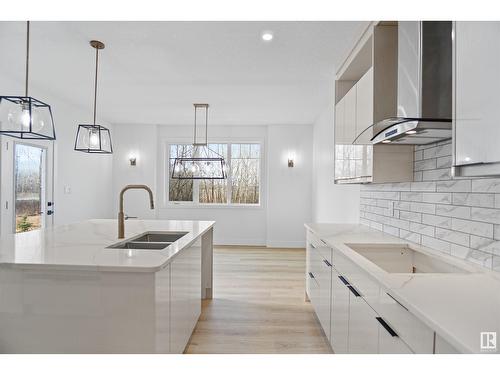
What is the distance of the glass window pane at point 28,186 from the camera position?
4004mm

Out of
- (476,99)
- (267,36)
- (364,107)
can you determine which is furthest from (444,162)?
(267,36)

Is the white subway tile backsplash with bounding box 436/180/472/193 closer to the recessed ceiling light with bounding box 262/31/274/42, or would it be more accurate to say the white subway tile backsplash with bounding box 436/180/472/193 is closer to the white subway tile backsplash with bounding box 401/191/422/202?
the white subway tile backsplash with bounding box 401/191/422/202

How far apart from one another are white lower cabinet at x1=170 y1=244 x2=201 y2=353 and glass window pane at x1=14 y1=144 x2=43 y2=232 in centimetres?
287

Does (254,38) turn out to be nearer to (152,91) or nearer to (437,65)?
(437,65)

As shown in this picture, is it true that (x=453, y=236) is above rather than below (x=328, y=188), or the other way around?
below

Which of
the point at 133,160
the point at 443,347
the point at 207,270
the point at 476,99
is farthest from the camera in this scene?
the point at 133,160

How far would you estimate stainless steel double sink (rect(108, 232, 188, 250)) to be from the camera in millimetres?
2311

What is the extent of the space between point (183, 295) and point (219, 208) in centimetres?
447

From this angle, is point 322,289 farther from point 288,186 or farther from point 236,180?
point 236,180

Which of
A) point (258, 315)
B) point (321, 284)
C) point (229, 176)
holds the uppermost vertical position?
point (229, 176)

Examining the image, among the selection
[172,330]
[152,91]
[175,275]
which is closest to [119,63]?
[152,91]

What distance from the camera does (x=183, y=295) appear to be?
2.16 m

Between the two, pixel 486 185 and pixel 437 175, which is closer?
pixel 486 185
